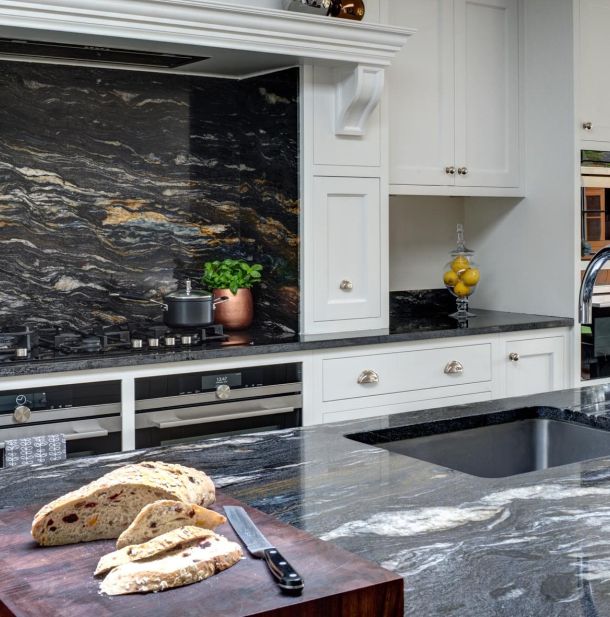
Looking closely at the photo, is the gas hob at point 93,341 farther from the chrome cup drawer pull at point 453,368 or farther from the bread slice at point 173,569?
the bread slice at point 173,569

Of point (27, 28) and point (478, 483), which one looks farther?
point (27, 28)

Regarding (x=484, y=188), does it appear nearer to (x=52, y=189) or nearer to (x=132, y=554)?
(x=52, y=189)

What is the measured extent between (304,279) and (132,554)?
97.8 inches

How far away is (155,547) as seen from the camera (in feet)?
3.28

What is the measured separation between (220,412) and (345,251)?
2.83ft

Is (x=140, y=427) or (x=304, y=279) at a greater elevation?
(x=304, y=279)

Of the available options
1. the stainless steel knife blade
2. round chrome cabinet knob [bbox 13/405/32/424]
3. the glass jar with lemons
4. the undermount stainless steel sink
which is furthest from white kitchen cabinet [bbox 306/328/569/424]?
the stainless steel knife blade

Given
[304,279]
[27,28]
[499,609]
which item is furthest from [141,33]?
[499,609]

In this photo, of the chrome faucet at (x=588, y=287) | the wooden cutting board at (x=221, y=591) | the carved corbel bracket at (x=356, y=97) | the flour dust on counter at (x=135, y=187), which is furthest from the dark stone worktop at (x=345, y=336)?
the wooden cutting board at (x=221, y=591)

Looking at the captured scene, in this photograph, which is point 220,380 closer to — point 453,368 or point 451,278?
point 453,368

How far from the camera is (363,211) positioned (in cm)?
358

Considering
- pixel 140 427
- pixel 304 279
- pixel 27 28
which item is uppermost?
pixel 27 28

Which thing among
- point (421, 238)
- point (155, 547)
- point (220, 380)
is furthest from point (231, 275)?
point (155, 547)

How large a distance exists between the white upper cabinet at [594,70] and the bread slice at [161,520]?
128 inches
